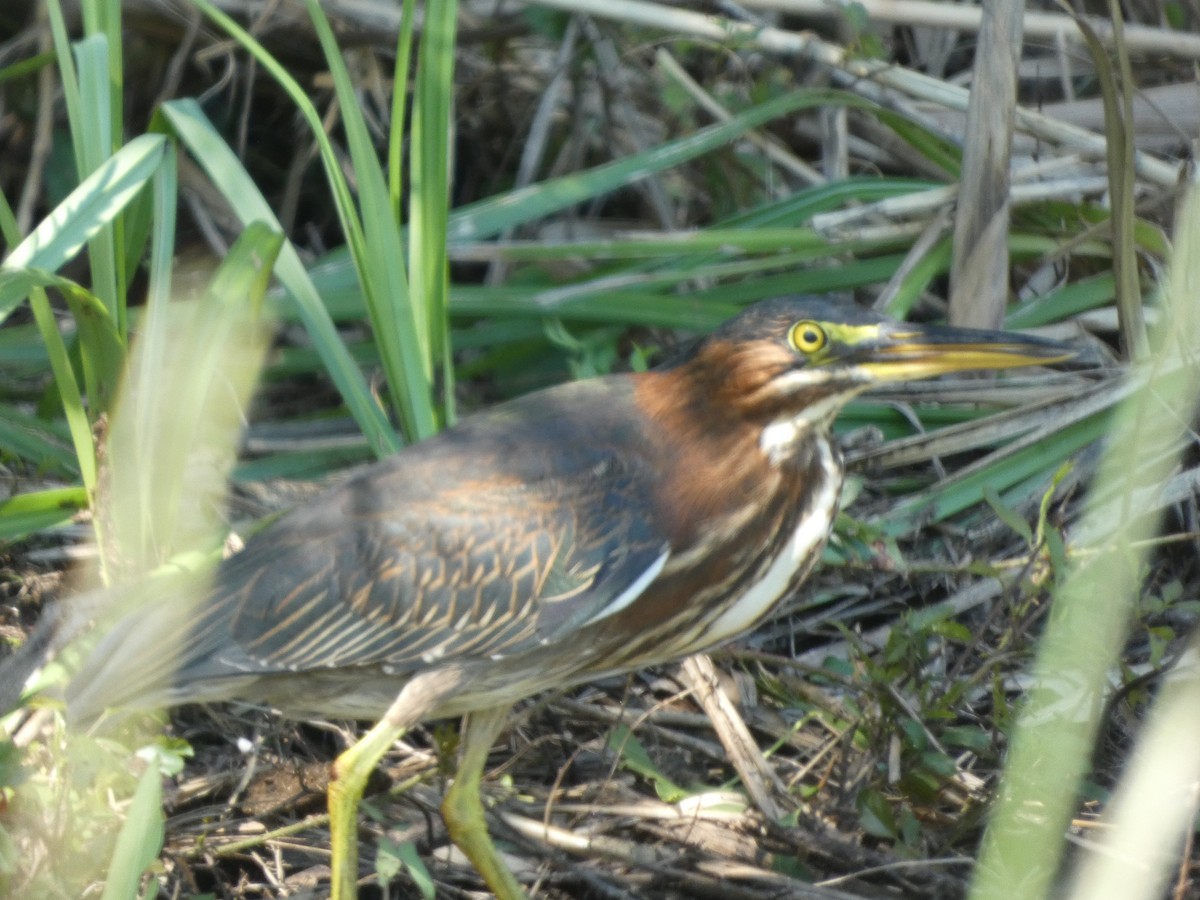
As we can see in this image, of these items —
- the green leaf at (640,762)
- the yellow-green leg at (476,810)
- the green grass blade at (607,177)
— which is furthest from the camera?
the green grass blade at (607,177)

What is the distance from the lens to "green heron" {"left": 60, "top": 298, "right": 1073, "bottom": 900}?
8.70 ft

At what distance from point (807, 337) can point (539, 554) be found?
1.86ft

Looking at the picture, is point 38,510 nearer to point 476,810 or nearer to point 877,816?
point 476,810

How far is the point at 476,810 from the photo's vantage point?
2852mm

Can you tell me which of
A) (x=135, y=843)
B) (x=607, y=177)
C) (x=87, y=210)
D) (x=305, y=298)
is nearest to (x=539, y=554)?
(x=135, y=843)

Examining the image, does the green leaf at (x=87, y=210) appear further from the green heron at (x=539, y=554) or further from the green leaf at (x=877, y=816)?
the green leaf at (x=877, y=816)

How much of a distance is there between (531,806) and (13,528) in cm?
109

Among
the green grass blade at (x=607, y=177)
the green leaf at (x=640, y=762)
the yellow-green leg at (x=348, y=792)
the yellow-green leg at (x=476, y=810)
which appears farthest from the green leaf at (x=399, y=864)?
the green grass blade at (x=607, y=177)

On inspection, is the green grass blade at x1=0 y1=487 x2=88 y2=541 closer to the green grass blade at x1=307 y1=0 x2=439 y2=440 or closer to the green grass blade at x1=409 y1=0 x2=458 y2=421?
the green grass blade at x1=307 y1=0 x2=439 y2=440

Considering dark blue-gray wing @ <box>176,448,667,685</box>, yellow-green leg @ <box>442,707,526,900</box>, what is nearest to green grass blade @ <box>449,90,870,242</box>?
dark blue-gray wing @ <box>176,448,667,685</box>

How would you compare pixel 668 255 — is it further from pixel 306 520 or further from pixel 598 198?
pixel 306 520

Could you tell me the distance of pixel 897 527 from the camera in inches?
131

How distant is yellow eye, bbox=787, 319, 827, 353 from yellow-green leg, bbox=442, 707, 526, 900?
0.84 metres

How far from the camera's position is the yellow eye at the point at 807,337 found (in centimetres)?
264
